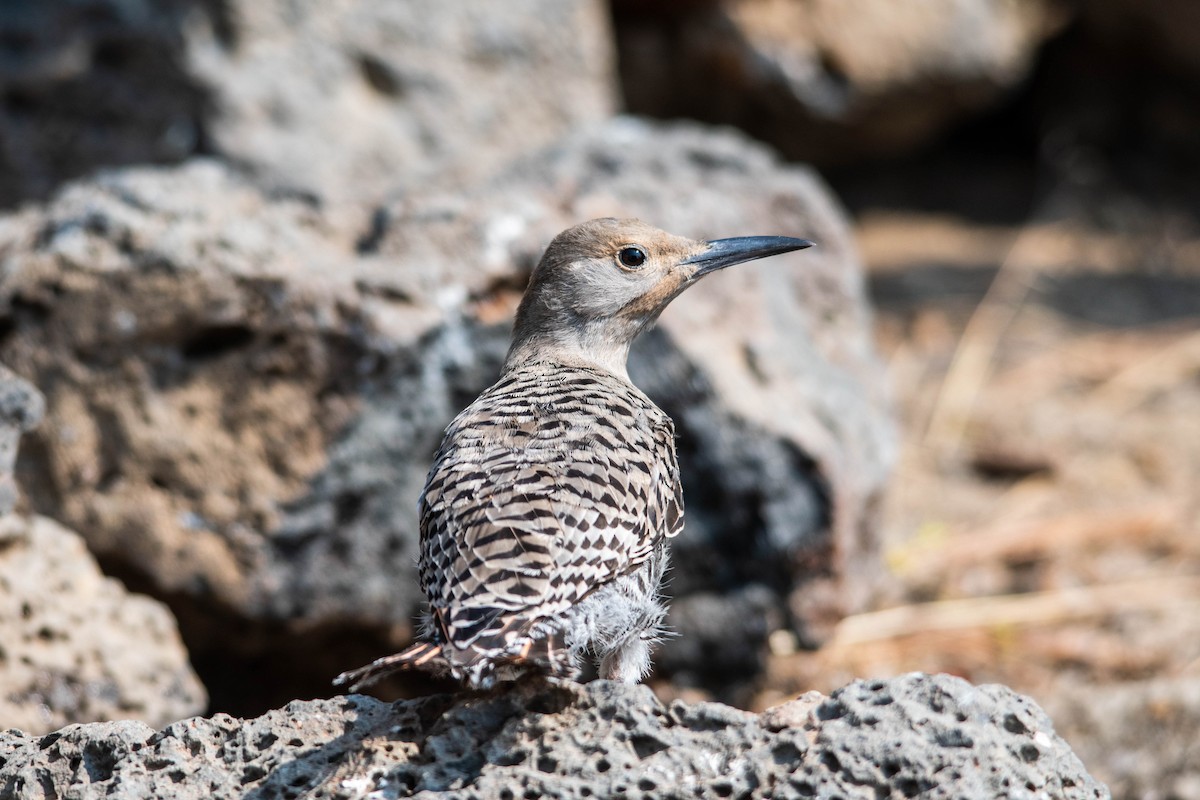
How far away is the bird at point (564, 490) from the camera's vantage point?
3.41m

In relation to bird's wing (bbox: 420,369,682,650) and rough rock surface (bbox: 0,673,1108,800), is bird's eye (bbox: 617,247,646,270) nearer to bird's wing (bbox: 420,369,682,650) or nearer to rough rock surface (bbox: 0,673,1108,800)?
bird's wing (bbox: 420,369,682,650)

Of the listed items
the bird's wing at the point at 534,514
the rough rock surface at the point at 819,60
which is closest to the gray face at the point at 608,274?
the bird's wing at the point at 534,514

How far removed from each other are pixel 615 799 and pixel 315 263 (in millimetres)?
3045

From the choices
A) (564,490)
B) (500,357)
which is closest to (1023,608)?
(500,357)

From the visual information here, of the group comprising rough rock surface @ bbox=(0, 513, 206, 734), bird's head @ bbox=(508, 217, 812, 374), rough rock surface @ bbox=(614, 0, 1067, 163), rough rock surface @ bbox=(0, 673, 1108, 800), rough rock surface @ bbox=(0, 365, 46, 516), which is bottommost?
rough rock surface @ bbox=(0, 673, 1108, 800)

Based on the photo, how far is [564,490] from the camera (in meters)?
3.82

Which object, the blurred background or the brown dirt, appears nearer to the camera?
the blurred background

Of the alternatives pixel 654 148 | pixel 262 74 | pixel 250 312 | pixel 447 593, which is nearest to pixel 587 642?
pixel 447 593

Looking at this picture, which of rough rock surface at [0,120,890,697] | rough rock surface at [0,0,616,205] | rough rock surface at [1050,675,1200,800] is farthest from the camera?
rough rock surface at [0,0,616,205]

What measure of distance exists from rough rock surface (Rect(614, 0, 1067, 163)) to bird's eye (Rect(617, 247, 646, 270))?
6069mm

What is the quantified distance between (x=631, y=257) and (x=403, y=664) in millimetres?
2397

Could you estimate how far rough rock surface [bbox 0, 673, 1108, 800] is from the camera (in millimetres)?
3158

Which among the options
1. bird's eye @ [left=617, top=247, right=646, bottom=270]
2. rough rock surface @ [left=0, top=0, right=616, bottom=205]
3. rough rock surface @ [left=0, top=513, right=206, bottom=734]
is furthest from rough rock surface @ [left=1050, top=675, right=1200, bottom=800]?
rough rock surface @ [left=0, top=0, right=616, bottom=205]

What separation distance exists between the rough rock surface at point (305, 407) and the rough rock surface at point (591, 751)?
192 cm
